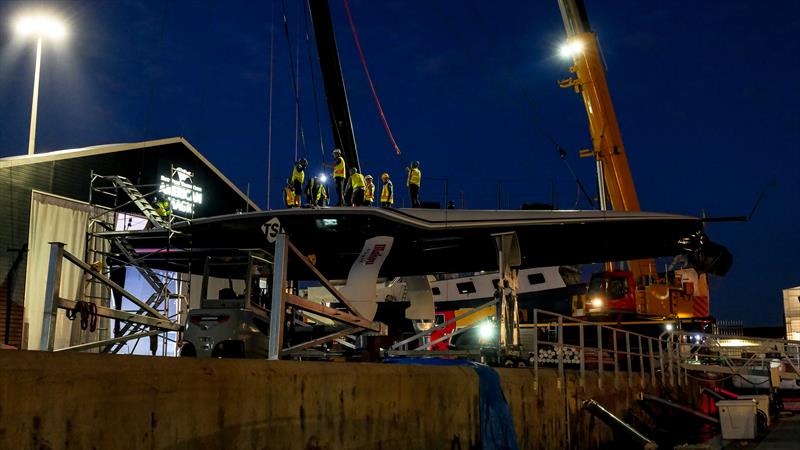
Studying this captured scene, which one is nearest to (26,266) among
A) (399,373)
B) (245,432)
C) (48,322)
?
(48,322)

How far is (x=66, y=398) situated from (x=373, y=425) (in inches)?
138

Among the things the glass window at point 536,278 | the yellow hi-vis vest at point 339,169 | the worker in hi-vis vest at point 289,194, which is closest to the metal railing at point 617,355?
the yellow hi-vis vest at point 339,169

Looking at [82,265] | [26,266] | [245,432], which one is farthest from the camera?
[26,266]

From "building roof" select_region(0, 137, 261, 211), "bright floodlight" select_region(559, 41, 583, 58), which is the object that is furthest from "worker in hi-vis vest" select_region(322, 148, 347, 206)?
"bright floodlight" select_region(559, 41, 583, 58)

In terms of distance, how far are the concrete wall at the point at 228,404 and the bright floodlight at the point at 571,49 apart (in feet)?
64.9

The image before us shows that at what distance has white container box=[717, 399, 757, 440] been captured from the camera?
585 inches

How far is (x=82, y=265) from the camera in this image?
11.5 metres

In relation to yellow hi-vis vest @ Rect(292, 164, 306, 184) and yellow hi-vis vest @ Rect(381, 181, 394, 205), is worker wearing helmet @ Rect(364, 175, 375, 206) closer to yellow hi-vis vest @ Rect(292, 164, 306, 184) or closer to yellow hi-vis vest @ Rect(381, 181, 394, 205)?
yellow hi-vis vest @ Rect(381, 181, 394, 205)

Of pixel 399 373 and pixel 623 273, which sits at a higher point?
pixel 623 273

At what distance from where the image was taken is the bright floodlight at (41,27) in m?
22.0

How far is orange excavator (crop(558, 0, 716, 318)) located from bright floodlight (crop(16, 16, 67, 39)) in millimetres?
17159

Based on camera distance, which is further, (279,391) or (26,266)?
(26,266)

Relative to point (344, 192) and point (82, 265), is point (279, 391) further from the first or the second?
point (344, 192)

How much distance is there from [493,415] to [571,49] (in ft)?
65.0
